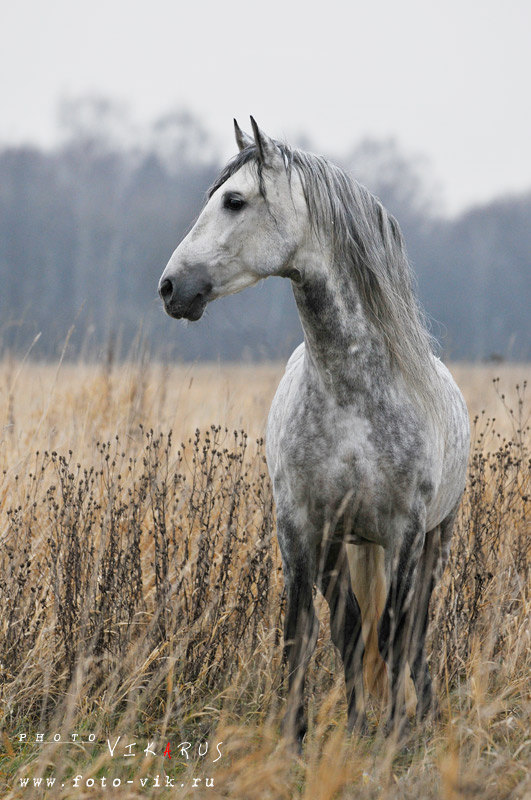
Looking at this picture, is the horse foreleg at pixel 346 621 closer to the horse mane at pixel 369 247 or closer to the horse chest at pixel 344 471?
the horse chest at pixel 344 471

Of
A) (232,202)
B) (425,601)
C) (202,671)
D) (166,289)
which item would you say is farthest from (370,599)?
(232,202)

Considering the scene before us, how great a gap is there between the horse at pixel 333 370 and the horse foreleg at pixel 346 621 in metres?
0.05

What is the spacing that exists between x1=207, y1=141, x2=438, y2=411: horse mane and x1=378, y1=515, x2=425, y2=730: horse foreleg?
53 cm

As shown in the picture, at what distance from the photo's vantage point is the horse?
2.72 m

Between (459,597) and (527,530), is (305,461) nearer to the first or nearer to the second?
(459,597)

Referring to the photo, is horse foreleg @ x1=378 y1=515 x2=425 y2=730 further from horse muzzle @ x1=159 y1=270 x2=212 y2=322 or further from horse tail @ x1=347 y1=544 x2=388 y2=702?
horse muzzle @ x1=159 y1=270 x2=212 y2=322

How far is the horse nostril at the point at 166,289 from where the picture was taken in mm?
2670

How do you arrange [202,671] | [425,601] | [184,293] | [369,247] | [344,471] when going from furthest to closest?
[425,601] → [202,671] → [369,247] → [344,471] → [184,293]

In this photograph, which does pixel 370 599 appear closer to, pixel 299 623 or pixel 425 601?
pixel 425 601

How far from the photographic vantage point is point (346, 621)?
3357 mm

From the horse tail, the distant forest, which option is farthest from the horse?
the distant forest

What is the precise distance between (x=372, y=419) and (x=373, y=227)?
2.41ft

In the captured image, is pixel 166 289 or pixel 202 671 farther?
pixel 202 671

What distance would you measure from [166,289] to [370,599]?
1.65m
